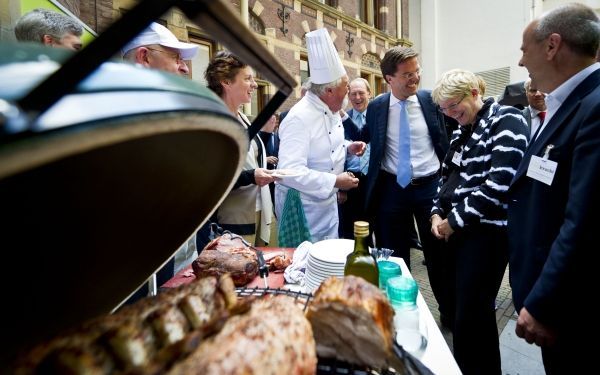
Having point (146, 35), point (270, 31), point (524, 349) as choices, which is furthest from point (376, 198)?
point (270, 31)

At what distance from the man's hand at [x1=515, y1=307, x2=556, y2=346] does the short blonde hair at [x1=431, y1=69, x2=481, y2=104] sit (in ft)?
4.77

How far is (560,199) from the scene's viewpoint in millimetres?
1435

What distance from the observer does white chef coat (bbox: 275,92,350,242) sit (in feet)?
8.45

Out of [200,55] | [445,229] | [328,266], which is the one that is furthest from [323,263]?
[200,55]

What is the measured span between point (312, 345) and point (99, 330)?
1.22 ft

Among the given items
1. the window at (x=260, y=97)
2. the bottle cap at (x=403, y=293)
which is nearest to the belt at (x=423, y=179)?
the bottle cap at (x=403, y=293)

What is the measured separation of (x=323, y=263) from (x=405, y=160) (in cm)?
202

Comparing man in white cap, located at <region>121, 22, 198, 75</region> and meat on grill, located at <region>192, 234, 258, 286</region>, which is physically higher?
man in white cap, located at <region>121, 22, 198, 75</region>

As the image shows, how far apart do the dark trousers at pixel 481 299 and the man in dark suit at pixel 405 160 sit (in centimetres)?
89

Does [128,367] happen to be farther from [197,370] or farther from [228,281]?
[228,281]

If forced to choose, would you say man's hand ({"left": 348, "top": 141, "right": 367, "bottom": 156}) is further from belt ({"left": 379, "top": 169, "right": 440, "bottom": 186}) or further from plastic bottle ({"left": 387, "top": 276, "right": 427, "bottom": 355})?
plastic bottle ({"left": 387, "top": 276, "right": 427, "bottom": 355})

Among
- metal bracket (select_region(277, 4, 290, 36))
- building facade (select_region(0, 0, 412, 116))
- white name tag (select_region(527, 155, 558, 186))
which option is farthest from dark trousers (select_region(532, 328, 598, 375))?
metal bracket (select_region(277, 4, 290, 36))

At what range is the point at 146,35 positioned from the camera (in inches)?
82.1

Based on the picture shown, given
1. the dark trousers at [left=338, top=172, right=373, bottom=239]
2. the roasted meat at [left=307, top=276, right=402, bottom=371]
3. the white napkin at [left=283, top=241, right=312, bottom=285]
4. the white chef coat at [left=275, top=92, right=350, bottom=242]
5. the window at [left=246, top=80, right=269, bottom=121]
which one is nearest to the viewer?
the roasted meat at [left=307, top=276, right=402, bottom=371]
